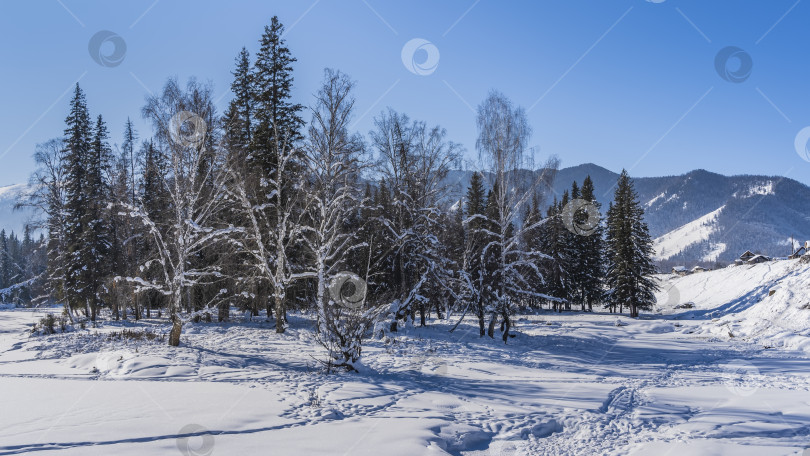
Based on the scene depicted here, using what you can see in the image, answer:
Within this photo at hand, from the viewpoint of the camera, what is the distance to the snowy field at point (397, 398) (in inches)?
263

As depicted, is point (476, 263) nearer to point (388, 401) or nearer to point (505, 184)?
point (505, 184)

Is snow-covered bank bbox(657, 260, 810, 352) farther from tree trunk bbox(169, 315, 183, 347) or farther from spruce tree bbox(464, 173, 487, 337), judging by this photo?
tree trunk bbox(169, 315, 183, 347)

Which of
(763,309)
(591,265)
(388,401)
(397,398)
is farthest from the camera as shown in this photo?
(591,265)

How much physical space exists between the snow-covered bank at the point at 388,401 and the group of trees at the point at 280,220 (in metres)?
2.26

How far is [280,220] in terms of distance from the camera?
19.2 meters

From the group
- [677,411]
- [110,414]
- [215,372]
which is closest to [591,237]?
[677,411]

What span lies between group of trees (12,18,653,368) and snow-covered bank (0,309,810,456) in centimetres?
226

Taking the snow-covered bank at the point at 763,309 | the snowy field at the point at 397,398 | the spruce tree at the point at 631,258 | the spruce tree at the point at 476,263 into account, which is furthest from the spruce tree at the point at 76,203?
the spruce tree at the point at 631,258

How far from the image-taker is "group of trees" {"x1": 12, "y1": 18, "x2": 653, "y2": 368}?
51.8ft

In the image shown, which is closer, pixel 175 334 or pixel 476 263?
pixel 175 334

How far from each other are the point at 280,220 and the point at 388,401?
39.0 ft

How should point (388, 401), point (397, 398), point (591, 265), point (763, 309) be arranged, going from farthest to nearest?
point (591, 265) → point (763, 309) → point (397, 398) → point (388, 401)

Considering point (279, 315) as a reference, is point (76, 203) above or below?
above

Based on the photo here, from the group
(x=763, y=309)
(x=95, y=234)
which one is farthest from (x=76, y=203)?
(x=763, y=309)
